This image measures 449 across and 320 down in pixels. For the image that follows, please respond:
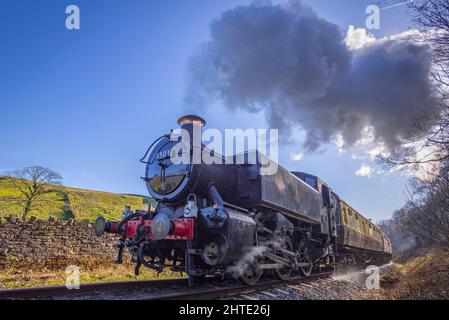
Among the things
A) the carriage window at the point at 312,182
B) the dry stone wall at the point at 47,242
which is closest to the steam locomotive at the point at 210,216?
the carriage window at the point at 312,182

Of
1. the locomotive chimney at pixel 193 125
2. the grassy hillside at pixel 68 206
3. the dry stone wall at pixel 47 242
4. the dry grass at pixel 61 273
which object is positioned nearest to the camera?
the locomotive chimney at pixel 193 125

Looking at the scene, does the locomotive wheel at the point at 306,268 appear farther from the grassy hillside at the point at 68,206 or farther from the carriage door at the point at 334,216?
the grassy hillside at the point at 68,206

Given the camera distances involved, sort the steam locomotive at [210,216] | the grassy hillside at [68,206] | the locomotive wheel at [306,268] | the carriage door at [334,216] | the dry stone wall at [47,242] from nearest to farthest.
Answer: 1. the steam locomotive at [210,216]
2. the locomotive wheel at [306,268]
3. the dry stone wall at [47,242]
4. the carriage door at [334,216]
5. the grassy hillside at [68,206]

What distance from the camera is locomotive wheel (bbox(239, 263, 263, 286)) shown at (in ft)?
20.6

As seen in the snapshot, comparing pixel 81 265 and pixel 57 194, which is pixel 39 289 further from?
pixel 57 194

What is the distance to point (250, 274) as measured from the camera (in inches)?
257

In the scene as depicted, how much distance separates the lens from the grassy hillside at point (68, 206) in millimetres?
25656

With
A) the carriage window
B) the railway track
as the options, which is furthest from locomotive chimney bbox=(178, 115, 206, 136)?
the carriage window

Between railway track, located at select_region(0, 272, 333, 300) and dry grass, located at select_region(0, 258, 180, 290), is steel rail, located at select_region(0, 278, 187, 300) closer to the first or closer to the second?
railway track, located at select_region(0, 272, 333, 300)

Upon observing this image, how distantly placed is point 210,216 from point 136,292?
5.90 feet

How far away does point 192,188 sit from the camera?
6258 mm

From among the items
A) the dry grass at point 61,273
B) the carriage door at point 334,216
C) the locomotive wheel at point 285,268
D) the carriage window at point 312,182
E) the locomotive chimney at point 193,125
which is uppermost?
the locomotive chimney at point 193,125

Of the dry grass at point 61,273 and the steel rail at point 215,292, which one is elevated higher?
the steel rail at point 215,292

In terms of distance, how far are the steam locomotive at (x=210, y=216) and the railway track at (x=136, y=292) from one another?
330 millimetres
